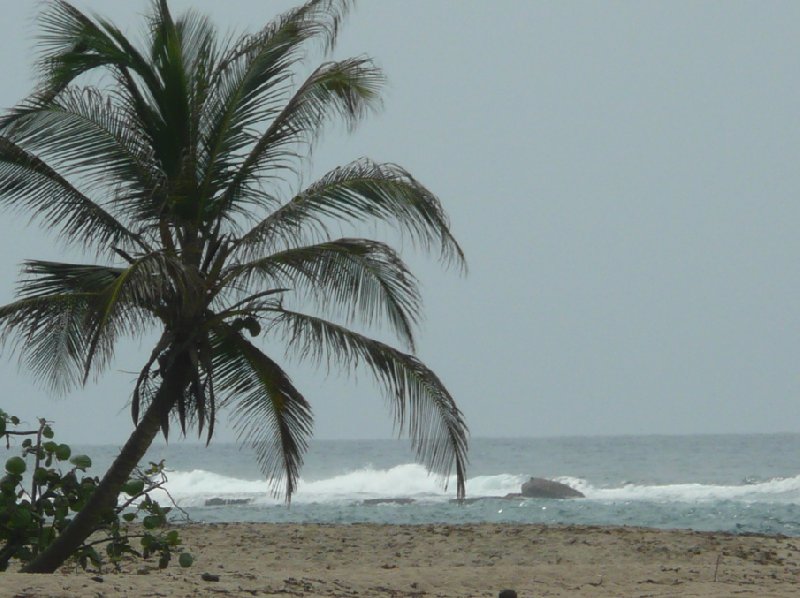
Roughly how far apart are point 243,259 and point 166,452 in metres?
79.3

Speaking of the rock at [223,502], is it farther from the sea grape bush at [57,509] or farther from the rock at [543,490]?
the sea grape bush at [57,509]

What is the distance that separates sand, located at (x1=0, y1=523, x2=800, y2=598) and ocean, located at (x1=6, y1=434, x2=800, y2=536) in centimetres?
133

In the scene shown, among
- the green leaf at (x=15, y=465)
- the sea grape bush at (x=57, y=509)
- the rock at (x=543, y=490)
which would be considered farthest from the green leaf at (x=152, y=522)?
the rock at (x=543, y=490)

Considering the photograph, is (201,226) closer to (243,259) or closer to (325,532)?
(243,259)

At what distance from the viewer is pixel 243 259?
328 inches

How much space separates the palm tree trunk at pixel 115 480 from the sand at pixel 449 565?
0.40 meters

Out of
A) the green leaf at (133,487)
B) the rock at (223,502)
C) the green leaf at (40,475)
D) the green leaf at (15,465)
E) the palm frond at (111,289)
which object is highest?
the palm frond at (111,289)

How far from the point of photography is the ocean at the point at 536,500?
73.9 feet

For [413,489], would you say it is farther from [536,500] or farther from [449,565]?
[449,565]

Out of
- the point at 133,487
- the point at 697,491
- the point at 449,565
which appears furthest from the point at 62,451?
the point at 697,491

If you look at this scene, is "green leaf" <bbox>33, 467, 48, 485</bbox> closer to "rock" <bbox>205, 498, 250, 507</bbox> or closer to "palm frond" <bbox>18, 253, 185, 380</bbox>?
"palm frond" <bbox>18, 253, 185, 380</bbox>

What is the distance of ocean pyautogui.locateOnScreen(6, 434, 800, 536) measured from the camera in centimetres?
2253

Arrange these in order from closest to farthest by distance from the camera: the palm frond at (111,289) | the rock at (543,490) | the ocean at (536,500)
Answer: the palm frond at (111,289) → the ocean at (536,500) → the rock at (543,490)

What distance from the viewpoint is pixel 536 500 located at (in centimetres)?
2961
